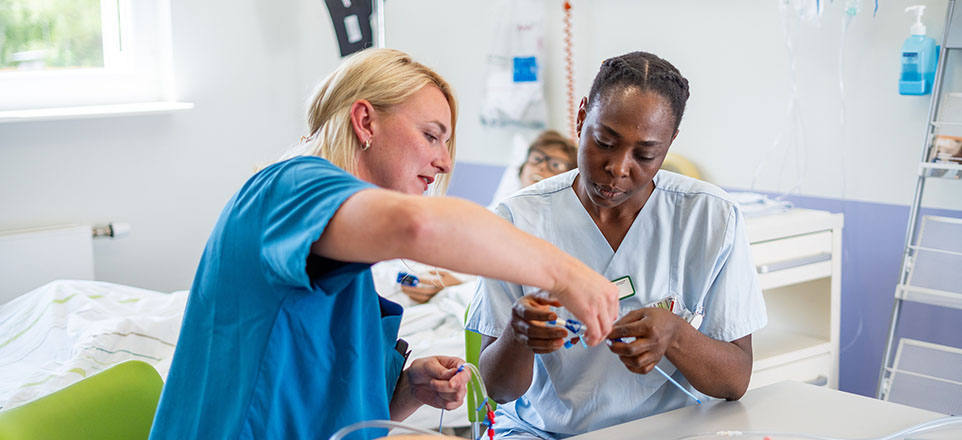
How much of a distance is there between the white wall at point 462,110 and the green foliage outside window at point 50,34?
0.28 metres

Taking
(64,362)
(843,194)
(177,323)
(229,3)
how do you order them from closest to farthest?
(64,362), (177,323), (843,194), (229,3)

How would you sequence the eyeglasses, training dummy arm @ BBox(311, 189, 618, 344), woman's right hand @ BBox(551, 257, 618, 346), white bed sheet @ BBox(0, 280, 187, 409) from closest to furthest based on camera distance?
training dummy arm @ BBox(311, 189, 618, 344)
woman's right hand @ BBox(551, 257, 618, 346)
white bed sheet @ BBox(0, 280, 187, 409)
the eyeglasses

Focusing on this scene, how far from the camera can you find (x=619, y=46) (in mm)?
3273

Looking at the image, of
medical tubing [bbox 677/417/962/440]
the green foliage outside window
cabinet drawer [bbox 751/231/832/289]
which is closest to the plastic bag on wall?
cabinet drawer [bbox 751/231/832/289]

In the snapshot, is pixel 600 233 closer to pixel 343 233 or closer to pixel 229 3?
pixel 343 233

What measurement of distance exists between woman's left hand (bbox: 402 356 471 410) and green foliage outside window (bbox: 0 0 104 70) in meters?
2.52

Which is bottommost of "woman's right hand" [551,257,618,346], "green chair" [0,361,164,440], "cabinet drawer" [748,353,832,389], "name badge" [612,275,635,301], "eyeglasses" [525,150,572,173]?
"cabinet drawer" [748,353,832,389]

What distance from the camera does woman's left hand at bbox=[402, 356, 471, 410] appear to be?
4.37 ft

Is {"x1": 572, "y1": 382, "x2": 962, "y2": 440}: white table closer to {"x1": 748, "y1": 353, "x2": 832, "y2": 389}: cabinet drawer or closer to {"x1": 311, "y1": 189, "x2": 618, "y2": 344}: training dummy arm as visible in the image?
{"x1": 311, "y1": 189, "x2": 618, "y2": 344}: training dummy arm

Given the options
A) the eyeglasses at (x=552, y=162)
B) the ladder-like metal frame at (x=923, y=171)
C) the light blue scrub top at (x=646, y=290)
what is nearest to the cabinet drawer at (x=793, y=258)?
the ladder-like metal frame at (x=923, y=171)

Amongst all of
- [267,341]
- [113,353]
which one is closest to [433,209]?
[267,341]

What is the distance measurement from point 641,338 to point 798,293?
1.48 meters

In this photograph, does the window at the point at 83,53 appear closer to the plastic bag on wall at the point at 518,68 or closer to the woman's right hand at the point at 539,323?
the plastic bag on wall at the point at 518,68

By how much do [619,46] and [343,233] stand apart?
2.59 m
